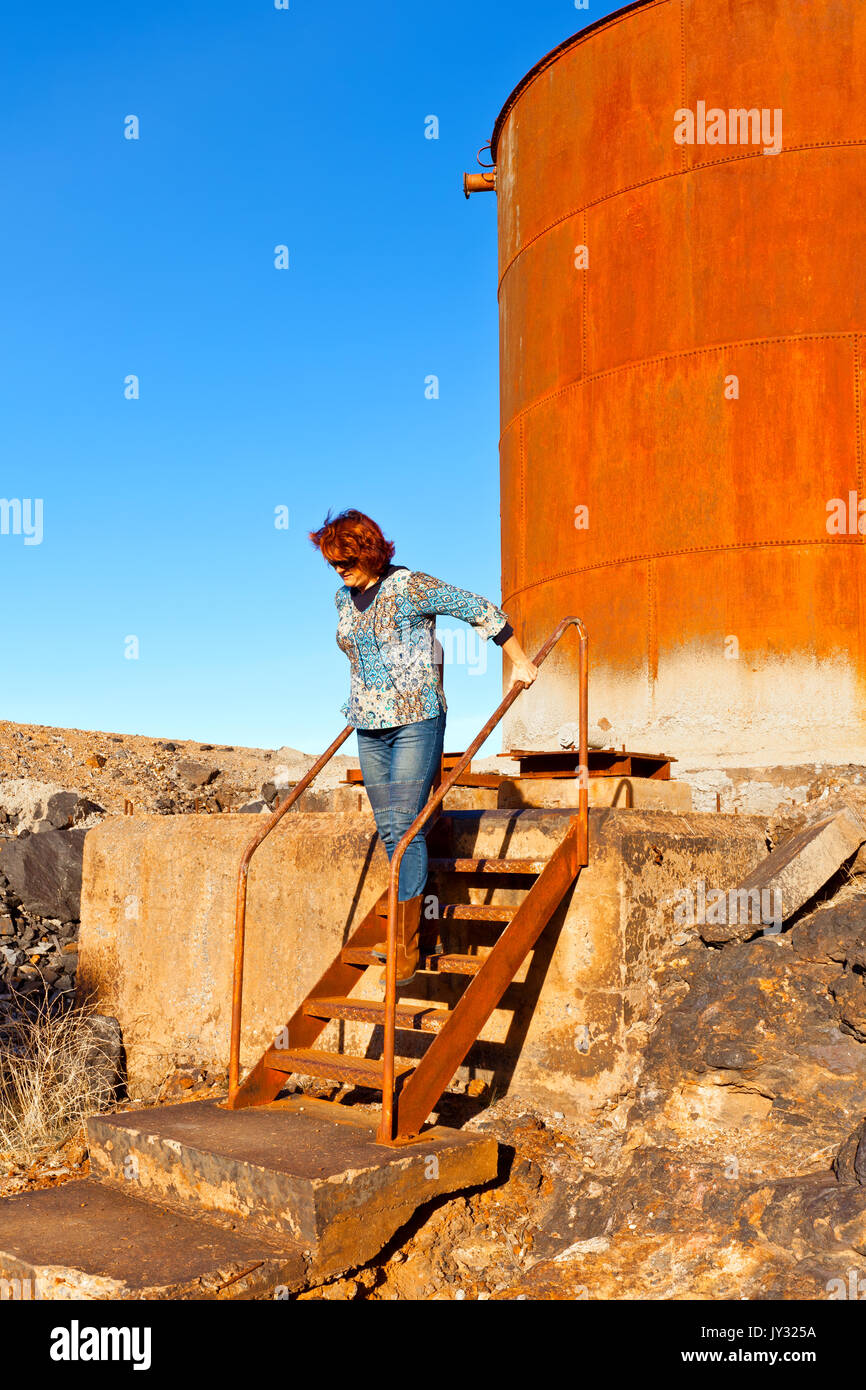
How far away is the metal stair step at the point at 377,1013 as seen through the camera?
165 inches

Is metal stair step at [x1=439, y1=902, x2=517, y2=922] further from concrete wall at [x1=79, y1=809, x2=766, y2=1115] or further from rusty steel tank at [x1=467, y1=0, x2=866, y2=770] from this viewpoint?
rusty steel tank at [x1=467, y1=0, x2=866, y2=770]

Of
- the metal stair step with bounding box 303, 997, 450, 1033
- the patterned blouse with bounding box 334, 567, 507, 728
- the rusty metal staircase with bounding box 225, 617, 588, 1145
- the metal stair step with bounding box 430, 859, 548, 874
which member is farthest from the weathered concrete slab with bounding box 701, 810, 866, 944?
the patterned blouse with bounding box 334, 567, 507, 728

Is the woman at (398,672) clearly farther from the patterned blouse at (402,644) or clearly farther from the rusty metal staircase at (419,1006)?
the rusty metal staircase at (419,1006)

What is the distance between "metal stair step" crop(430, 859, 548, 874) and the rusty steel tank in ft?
9.02

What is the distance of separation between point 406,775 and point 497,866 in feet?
1.89

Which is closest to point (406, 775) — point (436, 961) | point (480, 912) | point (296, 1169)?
point (480, 912)

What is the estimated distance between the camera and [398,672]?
443 cm

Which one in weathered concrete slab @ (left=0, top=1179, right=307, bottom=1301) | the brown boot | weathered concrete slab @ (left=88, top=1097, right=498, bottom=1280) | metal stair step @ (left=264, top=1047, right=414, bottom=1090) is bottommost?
weathered concrete slab @ (left=0, top=1179, right=307, bottom=1301)

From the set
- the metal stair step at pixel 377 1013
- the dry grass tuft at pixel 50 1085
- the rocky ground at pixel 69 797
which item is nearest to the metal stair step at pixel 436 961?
the metal stair step at pixel 377 1013

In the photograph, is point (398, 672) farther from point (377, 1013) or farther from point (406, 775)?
point (377, 1013)

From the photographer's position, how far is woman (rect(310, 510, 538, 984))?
437cm

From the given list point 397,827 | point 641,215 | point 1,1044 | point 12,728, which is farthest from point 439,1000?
point 12,728

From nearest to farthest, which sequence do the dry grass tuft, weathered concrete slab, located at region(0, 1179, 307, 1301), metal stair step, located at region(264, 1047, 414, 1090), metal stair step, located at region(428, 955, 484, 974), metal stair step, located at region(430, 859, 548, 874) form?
weathered concrete slab, located at region(0, 1179, 307, 1301) < metal stair step, located at region(264, 1047, 414, 1090) < metal stair step, located at region(428, 955, 484, 974) < metal stair step, located at region(430, 859, 548, 874) < the dry grass tuft

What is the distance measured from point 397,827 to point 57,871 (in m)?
7.07
